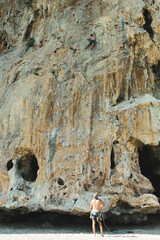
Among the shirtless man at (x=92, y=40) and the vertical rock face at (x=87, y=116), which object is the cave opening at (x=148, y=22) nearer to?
the vertical rock face at (x=87, y=116)

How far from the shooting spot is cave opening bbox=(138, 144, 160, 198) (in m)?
12.4

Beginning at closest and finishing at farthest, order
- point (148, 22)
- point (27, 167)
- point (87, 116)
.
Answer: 1. point (87, 116)
2. point (27, 167)
3. point (148, 22)

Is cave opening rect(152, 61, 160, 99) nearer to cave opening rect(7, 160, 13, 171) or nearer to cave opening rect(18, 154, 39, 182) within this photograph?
cave opening rect(18, 154, 39, 182)

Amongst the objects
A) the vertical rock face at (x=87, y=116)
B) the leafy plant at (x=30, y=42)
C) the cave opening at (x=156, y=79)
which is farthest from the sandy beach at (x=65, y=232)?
the leafy plant at (x=30, y=42)

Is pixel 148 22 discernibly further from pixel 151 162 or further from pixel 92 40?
pixel 151 162

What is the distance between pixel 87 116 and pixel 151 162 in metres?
4.57

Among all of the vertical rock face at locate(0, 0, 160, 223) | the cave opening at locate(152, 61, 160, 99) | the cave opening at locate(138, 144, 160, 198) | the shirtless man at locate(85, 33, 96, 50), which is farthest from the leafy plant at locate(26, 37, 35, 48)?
the cave opening at locate(138, 144, 160, 198)

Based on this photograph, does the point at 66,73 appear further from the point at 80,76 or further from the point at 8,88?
the point at 8,88

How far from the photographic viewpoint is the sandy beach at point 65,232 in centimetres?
877

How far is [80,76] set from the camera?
494 inches

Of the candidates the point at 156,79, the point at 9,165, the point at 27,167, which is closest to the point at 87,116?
the point at 27,167

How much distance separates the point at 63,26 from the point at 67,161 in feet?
29.0

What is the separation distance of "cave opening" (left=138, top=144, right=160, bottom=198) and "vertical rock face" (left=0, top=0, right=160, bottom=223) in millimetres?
57

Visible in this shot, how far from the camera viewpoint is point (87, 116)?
11.5 m
